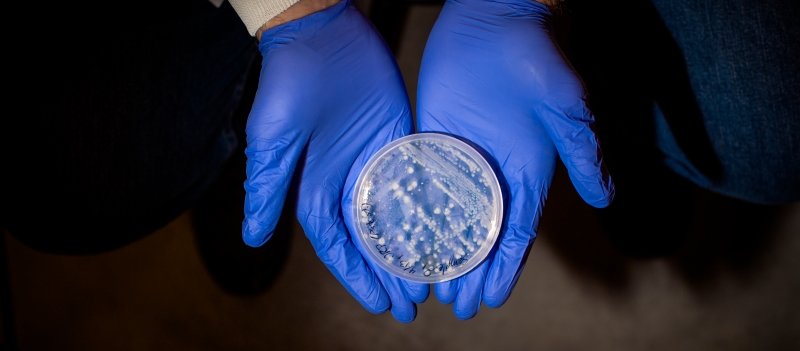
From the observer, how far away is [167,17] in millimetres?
1195

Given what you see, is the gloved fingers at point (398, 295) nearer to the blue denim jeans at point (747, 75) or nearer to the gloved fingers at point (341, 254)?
the gloved fingers at point (341, 254)

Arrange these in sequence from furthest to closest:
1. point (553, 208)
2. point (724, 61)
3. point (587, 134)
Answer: point (553, 208) < point (724, 61) < point (587, 134)

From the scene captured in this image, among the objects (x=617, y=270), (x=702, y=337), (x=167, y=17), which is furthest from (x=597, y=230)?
(x=167, y=17)

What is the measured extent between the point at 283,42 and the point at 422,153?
1.17 feet

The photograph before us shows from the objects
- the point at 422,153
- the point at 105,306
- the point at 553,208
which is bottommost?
the point at 105,306

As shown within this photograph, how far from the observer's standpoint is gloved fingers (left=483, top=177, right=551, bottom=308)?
40.5 inches

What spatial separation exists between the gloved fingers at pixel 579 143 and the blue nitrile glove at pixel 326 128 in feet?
1.01

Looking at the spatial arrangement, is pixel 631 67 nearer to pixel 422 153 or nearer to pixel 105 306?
pixel 422 153

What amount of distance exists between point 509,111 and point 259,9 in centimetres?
54

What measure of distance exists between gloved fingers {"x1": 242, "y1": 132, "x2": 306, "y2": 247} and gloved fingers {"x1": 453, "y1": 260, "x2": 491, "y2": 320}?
1.37 feet

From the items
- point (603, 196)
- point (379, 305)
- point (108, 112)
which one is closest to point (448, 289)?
point (379, 305)

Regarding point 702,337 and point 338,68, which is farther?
point 702,337

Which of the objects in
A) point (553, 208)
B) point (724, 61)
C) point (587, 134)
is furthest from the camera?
point (553, 208)

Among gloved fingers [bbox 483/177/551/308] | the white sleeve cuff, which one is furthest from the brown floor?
the white sleeve cuff
